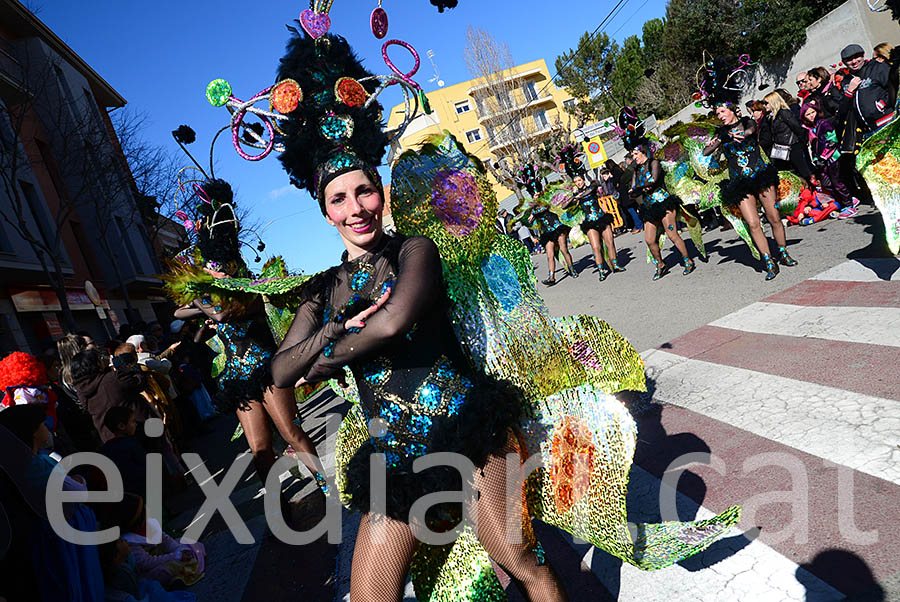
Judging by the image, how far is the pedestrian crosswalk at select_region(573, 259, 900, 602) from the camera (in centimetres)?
205

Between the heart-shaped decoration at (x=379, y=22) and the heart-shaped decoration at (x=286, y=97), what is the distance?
443 mm

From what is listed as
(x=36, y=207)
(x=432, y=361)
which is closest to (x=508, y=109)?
(x=36, y=207)

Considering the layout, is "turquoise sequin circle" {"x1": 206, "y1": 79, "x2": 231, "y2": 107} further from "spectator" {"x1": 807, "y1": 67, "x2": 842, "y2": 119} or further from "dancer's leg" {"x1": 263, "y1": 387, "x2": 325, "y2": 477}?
"spectator" {"x1": 807, "y1": 67, "x2": 842, "y2": 119}

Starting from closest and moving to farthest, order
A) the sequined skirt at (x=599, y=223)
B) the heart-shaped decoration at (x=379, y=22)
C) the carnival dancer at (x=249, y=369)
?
1. the heart-shaped decoration at (x=379, y=22)
2. the carnival dancer at (x=249, y=369)
3. the sequined skirt at (x=599, y=223)

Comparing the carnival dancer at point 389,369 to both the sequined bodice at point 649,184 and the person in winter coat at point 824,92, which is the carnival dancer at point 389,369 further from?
the person in winter coat at point 824,92

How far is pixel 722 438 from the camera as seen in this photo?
3096mm

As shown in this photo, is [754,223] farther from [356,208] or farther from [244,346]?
[356,208]

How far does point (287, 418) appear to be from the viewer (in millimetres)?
3822

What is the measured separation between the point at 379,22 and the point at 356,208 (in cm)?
85

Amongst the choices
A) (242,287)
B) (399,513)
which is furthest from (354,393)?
(242,287)

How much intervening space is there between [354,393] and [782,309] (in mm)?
4123

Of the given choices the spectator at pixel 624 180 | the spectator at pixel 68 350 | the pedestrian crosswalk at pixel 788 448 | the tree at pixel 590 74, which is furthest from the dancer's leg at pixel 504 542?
the tree at pixel 590 74

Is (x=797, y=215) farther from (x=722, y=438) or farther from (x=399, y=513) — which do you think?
(x=399, y=513)

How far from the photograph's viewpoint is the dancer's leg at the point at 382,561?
5.63ft
